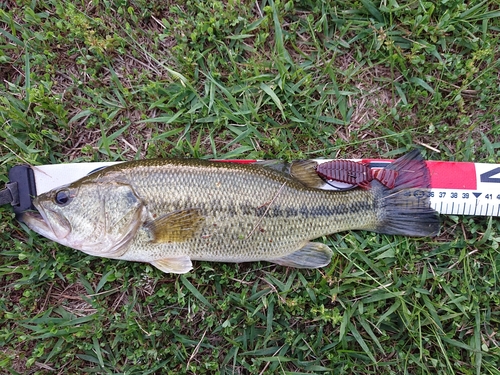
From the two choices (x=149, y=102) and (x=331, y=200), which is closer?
(x=331, y=200)

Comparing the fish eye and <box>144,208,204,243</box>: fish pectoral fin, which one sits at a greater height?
the fish eye

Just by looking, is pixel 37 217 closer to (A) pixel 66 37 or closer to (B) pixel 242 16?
(A) pixel 66 37

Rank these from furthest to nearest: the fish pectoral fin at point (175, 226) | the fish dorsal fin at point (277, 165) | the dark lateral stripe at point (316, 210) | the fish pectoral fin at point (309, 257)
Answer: the fish dorsal fin at point (277, 165)
the fish pectoral fin at point (309, 257)
the dark lateral stripe at point (316, 210)
the fish pectoral fin at point (175, 226)

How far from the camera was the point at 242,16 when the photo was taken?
160 inches

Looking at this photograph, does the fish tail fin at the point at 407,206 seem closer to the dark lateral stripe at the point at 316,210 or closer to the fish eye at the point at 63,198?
the dark lateral stripe at the point at 316,210

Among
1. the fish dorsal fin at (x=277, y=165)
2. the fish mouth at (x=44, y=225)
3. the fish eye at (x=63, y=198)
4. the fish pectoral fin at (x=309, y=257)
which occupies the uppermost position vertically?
the fish dorsal fin at (x=277, y=165)

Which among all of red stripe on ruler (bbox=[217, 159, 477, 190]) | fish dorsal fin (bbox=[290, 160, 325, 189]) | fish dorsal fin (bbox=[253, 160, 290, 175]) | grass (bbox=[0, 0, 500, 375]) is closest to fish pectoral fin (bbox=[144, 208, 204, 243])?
grass (bbox=[0, 0, 500, 375])

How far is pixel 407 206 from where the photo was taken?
3.71 m

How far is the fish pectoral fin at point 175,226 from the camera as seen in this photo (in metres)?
3.40

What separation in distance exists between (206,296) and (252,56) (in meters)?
2.62

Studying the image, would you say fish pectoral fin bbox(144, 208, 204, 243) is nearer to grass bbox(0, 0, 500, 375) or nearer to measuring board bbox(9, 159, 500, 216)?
grass bbox(0, 0, 500, 375)

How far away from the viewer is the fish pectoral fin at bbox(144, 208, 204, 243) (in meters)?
3.40

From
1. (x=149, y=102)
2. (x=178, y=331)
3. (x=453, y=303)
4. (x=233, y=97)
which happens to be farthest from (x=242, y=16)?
(x=453, y=303)

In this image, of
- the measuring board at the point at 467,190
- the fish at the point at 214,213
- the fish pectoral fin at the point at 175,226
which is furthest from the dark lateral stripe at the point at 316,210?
the measuring board at the point at 467,190
